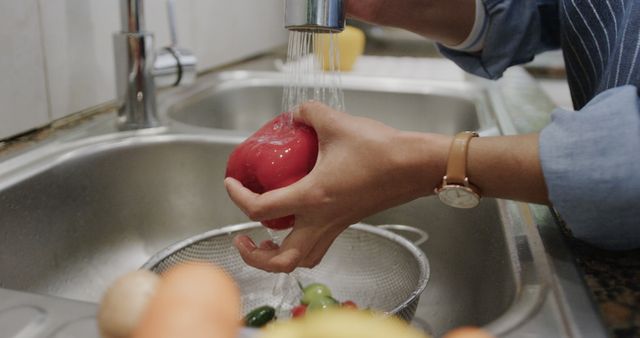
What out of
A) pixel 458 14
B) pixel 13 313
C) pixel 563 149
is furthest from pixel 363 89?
pixel 13 313

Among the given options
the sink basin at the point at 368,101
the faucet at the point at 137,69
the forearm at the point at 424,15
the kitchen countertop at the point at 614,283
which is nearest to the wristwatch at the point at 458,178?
the kitchen countertop at the point at 614,283

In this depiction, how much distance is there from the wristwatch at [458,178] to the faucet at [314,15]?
6.3 inches

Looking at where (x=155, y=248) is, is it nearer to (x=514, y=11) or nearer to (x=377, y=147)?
(x=377, y=147)

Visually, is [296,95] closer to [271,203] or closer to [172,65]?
[271,203]

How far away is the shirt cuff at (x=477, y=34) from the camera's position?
0.81 meters

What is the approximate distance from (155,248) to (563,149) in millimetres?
569

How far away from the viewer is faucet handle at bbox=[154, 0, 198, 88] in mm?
903

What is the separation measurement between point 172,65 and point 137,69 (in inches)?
2.8

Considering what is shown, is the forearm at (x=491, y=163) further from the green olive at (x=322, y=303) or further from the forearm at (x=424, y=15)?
the forearm at (x=424, y=15)

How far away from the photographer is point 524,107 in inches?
42.4

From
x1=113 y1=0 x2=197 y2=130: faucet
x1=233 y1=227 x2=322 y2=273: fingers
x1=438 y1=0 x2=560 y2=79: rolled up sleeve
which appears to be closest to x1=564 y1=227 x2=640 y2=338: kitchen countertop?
x1=233 y1=227 x2=322 y2=273: fingers

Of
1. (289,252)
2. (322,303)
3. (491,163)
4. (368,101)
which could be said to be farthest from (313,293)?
(368,101)

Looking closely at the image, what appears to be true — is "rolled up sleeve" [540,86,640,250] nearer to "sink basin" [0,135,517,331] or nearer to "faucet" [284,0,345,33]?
"sink basin" [0,135,517,331]

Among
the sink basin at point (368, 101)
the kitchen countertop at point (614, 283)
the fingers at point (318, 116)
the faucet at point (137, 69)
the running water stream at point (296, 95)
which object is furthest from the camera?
the sink basin at point (368, 101)
